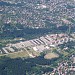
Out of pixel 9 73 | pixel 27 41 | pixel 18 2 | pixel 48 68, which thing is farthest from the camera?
pixel 18 2

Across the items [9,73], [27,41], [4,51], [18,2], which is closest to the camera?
[9,73]

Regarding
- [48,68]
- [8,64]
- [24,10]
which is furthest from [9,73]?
[24,10]

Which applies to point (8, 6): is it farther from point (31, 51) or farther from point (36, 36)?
point (31, 51)

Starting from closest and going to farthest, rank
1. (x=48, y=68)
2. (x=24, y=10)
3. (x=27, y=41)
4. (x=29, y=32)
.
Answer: (x=48, y=68) < (x=27, y=41) < (x=29, y=32) < (x=24, y=10)

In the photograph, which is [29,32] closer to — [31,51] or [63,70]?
[31,51]

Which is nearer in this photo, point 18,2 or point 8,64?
point 8,64

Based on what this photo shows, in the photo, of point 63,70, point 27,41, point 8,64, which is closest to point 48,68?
point 63,70
